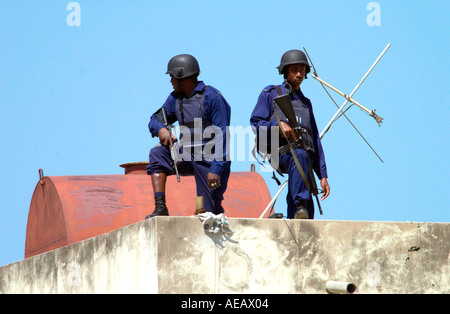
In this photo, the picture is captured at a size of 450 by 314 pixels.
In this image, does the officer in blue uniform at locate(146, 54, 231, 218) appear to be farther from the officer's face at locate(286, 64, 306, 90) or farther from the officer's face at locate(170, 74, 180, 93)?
the officer's face at locate(286, 64, 306, 90)

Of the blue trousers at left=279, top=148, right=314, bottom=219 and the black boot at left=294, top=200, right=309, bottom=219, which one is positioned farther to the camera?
the blue trousers at left=279, top=148, right=314, bottom=219

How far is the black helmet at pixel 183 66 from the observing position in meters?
9.38

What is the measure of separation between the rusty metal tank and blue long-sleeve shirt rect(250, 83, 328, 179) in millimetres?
2997

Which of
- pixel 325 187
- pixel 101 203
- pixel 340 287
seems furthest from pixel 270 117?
pixel 101 203

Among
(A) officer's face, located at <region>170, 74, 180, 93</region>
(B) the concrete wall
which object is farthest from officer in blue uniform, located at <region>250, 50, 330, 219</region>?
(A) officer's face, located at <region>170, 74, 180, 93</region>

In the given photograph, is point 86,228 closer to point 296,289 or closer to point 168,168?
point 168,168

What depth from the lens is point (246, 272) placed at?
26.3 ft

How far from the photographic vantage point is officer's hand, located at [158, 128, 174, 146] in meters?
9.16

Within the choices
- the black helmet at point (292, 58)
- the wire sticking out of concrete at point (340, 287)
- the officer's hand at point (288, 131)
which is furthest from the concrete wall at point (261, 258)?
the black helmet at point (292, 58)

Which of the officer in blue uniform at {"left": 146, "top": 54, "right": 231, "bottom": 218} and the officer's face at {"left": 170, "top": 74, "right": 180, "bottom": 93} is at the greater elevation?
the officer's face at {"left": 170, "top": 74, "right": 180, "bottom": 93}

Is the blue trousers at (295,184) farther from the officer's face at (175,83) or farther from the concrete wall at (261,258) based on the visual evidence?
the officer's face at (175,83)
